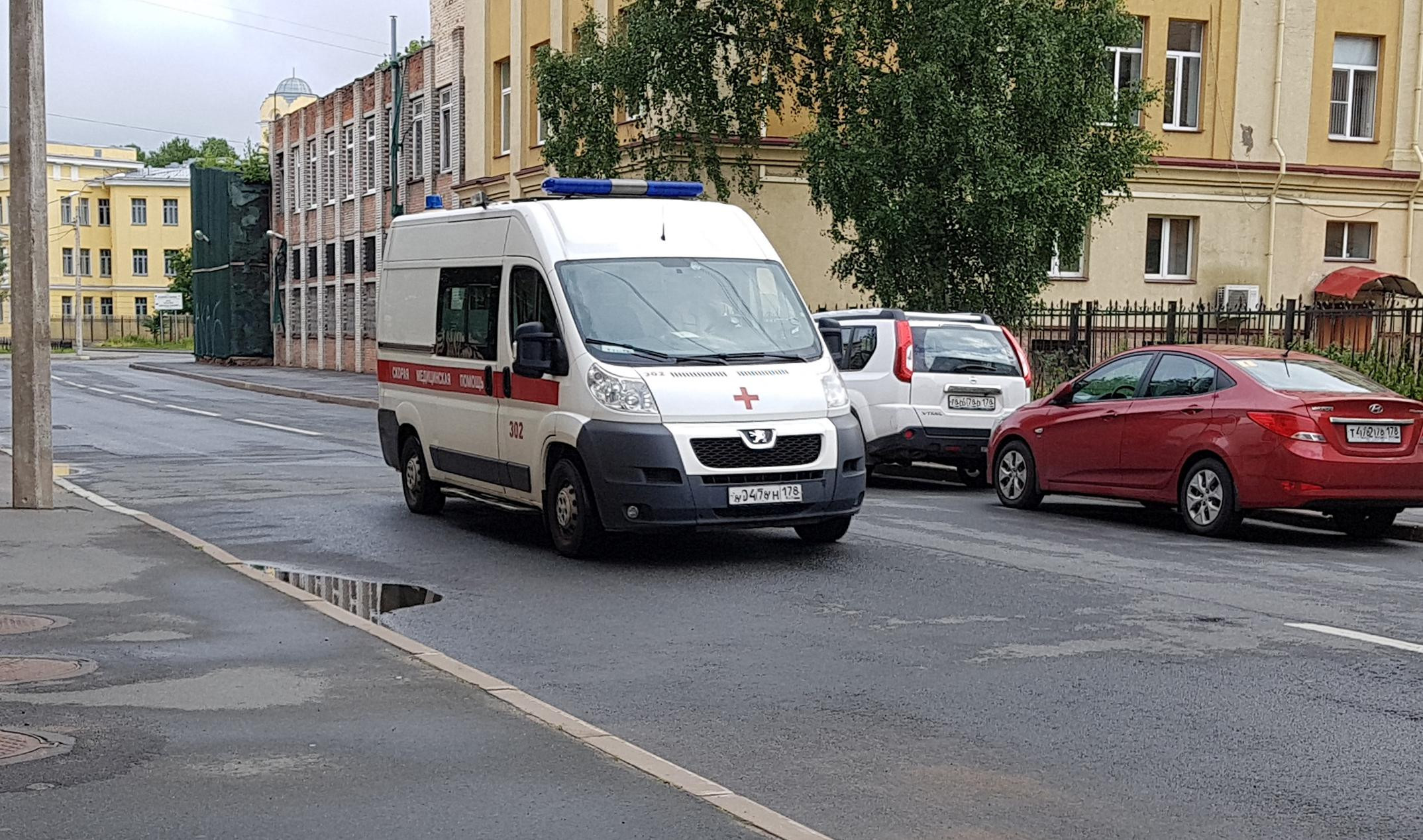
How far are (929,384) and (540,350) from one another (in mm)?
6533

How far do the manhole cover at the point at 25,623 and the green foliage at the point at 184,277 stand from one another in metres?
93.9

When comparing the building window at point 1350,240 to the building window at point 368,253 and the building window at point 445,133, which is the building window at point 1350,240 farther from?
the building window at point 368,253

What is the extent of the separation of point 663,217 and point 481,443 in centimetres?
224

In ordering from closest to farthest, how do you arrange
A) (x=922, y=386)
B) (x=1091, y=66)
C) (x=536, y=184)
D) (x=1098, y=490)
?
(x=1098, y=490) < (x=922, y=386) < (x=1091, y=66) < (x=536, y=184)

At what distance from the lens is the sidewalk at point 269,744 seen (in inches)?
202

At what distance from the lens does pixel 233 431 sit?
25453 millimetres

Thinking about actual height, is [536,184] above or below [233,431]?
above

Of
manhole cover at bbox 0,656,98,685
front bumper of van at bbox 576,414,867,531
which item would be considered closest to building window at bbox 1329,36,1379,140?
front bumper of van at bbox 576,414,867,531

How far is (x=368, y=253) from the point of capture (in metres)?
54.0

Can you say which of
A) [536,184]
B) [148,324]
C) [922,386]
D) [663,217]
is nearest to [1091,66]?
[922,386]

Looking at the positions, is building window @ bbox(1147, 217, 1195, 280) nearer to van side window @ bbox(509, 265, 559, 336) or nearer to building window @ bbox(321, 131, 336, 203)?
van side window @ bbox(509, 265, 559, 336)

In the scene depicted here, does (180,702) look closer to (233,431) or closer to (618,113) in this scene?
(233,431)

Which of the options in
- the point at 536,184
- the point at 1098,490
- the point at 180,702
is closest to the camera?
the point at 180,702

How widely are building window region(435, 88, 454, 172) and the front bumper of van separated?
37196mm
